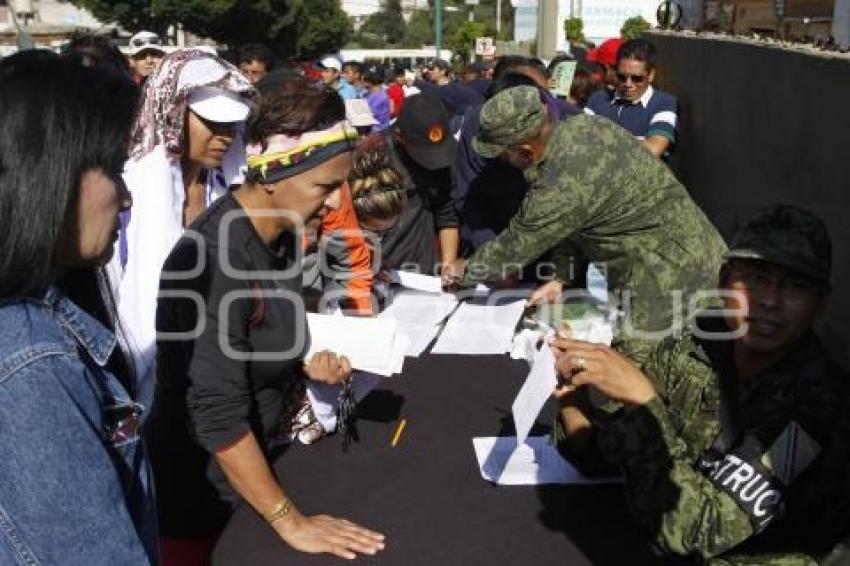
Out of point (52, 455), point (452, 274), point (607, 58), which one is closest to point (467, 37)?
point (607, 58)

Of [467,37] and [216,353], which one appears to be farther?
[467,37]

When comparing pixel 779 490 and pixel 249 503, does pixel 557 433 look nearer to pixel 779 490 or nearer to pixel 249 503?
pixel 779 490

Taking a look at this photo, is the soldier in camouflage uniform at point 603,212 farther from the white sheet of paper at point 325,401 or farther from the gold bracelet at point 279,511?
the gold bracelet at point 279,511

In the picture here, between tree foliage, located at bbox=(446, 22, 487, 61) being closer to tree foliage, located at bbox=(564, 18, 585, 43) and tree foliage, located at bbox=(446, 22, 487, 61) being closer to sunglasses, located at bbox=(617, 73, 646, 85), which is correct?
tree foliage, located at bbox=(564, 18, 585, 43)

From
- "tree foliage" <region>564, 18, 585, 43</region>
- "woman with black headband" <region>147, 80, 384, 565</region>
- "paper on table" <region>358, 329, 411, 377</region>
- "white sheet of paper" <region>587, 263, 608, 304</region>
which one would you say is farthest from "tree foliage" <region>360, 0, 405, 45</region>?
"woman with black headband" <region>147, 80, 384, 565</region>

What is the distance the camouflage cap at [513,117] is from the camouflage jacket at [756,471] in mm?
1114

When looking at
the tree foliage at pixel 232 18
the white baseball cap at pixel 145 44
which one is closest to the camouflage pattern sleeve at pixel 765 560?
the white baseball cap at pixel 145 44

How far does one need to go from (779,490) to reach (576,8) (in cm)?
2211

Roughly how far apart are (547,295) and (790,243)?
49.9 inches

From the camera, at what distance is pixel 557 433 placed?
5.52 ft

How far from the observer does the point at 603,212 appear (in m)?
2.41

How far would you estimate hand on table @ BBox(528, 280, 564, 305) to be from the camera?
2646mm

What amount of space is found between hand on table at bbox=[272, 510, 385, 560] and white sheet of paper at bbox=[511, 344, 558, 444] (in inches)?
13.5

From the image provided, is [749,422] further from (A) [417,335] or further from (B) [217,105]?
(B) [217,105]
